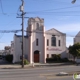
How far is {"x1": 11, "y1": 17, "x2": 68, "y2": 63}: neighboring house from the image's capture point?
4853cm

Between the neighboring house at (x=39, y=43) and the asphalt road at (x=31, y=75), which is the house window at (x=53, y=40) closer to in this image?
the neighboring house at (x=39, y=43)

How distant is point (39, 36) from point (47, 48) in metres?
3.41

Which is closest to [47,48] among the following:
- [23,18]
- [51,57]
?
[51,57]

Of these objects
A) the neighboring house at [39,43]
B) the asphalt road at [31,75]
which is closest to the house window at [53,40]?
the neighboring house at [39,43]

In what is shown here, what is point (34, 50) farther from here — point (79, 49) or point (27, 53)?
point (79, 49)

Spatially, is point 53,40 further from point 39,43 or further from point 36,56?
point 36,56

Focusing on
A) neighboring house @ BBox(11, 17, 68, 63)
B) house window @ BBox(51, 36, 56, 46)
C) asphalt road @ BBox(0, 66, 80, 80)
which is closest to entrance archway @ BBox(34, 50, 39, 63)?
neighboring house @ BBox(11, 17, 68, 63)

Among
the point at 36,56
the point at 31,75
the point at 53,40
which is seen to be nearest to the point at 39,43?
the point at 36,56

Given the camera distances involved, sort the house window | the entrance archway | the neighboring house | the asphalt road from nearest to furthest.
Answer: the asphalt road
the neighboring house
the entrance archway
the house window

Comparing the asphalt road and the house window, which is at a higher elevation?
the house window

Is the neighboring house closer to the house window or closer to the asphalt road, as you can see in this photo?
the house window

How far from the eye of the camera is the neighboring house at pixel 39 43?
48531 mm

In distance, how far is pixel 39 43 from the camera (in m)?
49.1

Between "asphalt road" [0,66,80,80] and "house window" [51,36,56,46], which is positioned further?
"house window" [51,36,56,46]
